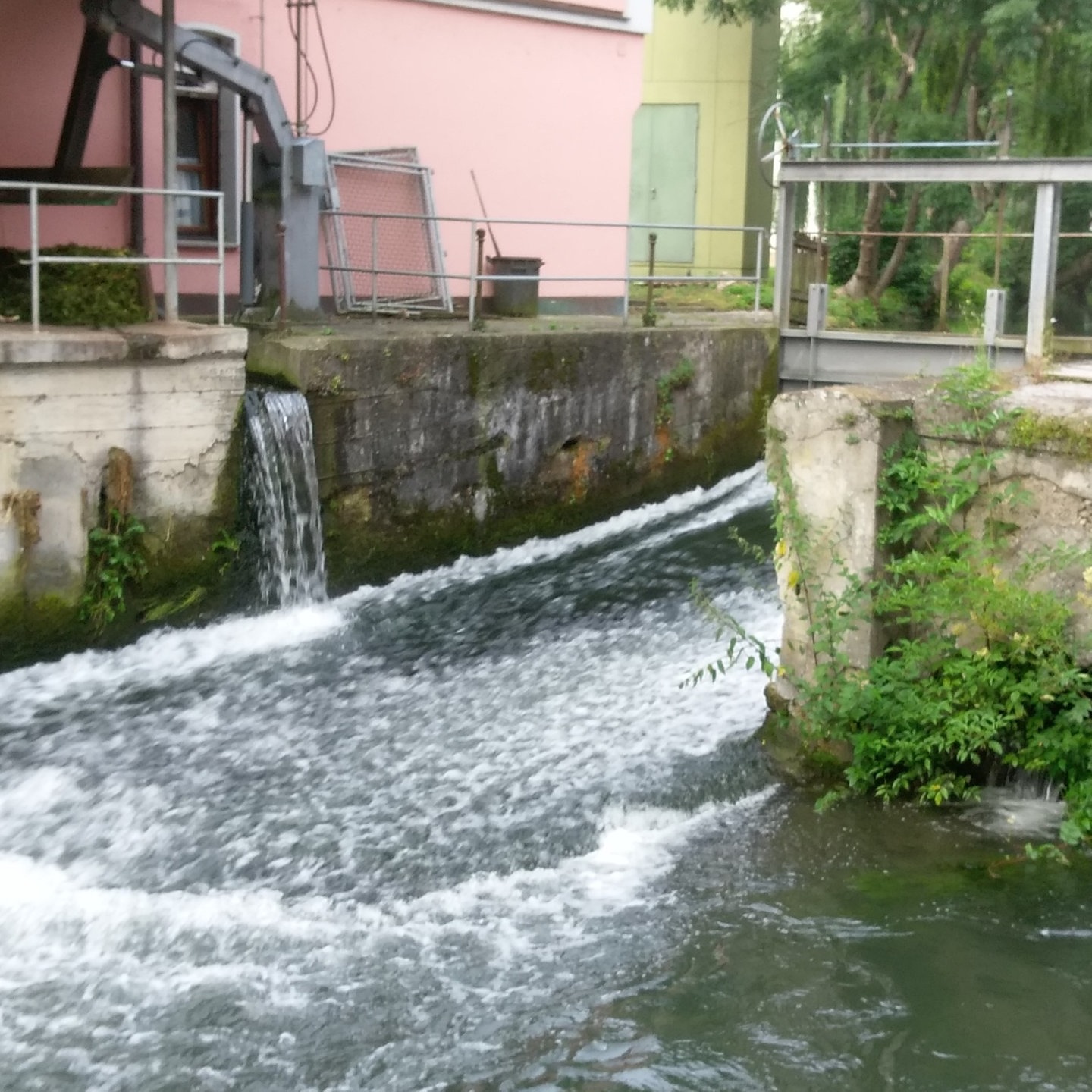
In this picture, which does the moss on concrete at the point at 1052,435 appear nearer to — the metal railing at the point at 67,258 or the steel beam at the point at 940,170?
the metal railing at the point at 67,258

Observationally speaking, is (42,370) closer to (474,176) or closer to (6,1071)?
(6,1071)

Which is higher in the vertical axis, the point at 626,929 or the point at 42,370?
the point at 42,370

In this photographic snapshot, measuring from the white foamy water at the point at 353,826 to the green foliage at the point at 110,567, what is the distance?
328mm

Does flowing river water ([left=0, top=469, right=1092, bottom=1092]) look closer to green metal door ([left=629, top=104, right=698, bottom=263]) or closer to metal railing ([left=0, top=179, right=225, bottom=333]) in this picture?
metal railing ([left=0, top=179, right=225, bottom=333])

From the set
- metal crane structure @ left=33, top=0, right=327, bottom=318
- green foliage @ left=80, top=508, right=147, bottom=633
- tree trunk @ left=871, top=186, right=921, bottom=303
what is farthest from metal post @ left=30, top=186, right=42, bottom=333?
tree trunk @ left=871, top=186, right=921, bottom=303

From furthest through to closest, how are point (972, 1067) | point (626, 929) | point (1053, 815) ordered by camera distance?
point (1053, 815) → point (626, 929) → point (972, 1067)

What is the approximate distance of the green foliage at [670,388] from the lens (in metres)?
14.3

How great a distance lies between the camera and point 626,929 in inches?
249

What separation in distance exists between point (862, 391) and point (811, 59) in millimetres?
14033

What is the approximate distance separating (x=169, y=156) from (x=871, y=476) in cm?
615

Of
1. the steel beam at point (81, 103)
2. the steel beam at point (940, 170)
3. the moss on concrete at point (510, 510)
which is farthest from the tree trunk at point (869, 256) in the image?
the steel beam at point (81, 103)

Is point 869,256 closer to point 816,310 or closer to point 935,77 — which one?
point 935,77

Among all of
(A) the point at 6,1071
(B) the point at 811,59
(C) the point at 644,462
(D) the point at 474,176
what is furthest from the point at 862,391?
(B) the point at 811,59

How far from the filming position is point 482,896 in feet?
21.8
